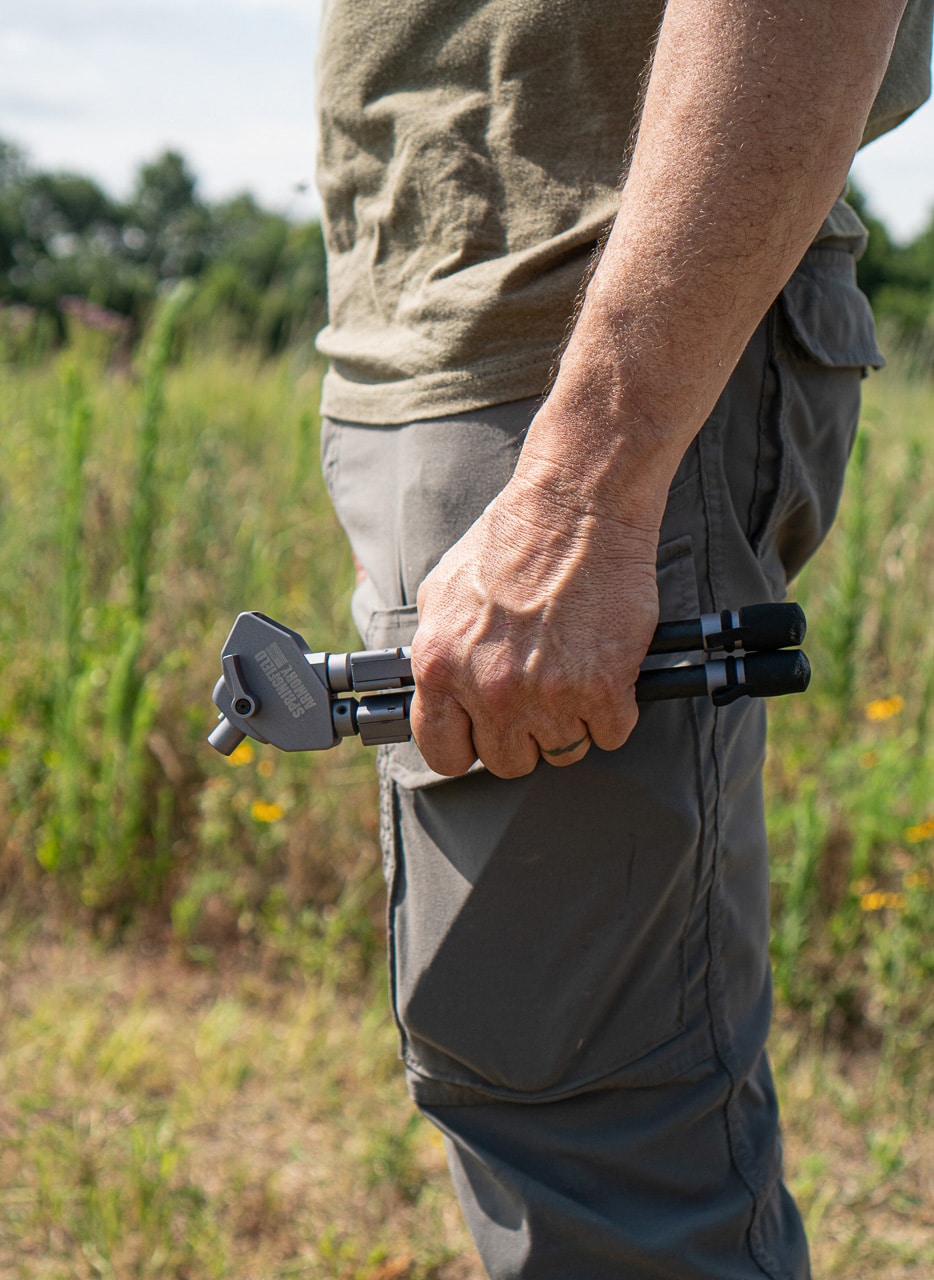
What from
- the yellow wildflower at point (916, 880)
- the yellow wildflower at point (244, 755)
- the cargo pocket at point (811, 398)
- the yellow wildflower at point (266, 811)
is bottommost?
the yellow wildflower at point (916, 880)

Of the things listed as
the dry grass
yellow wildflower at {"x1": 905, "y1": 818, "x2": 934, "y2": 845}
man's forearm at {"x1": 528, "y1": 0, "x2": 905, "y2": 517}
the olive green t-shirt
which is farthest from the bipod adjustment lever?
yellow wildflower at {"x1": 905, "y1": 818, "x2": 934, "y2": 845}

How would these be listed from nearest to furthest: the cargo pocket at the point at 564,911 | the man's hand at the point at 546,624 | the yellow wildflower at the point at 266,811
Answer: the man's hand at the point at 546,624 < the cargo pocket at the point at 564,911 < the yellow wildflower at the point at 266,811

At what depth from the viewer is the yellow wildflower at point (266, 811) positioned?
104 inches

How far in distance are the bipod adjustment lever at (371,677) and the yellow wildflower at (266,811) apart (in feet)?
4.87

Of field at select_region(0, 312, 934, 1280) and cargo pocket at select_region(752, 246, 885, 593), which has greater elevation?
cargo pocket at select_region(752, 246, 885, 593)

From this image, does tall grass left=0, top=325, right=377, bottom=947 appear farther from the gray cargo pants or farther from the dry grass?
the gray cargo pants

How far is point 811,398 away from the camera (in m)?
1.20

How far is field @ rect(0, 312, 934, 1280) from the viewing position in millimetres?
1914

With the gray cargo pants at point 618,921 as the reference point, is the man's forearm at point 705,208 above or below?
above

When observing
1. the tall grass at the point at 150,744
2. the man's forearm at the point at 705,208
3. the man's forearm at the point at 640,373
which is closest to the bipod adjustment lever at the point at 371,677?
the man's forearm at the point at 640,373

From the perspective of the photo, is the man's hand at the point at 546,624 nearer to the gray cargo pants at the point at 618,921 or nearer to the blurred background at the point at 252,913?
the gray cargo pants at the point at 618,921

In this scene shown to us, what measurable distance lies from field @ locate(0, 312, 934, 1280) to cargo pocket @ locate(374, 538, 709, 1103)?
3.02 feet

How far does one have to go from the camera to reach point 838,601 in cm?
275

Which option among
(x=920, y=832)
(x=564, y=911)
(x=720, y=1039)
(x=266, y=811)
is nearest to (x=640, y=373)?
(x=564, y=911)
